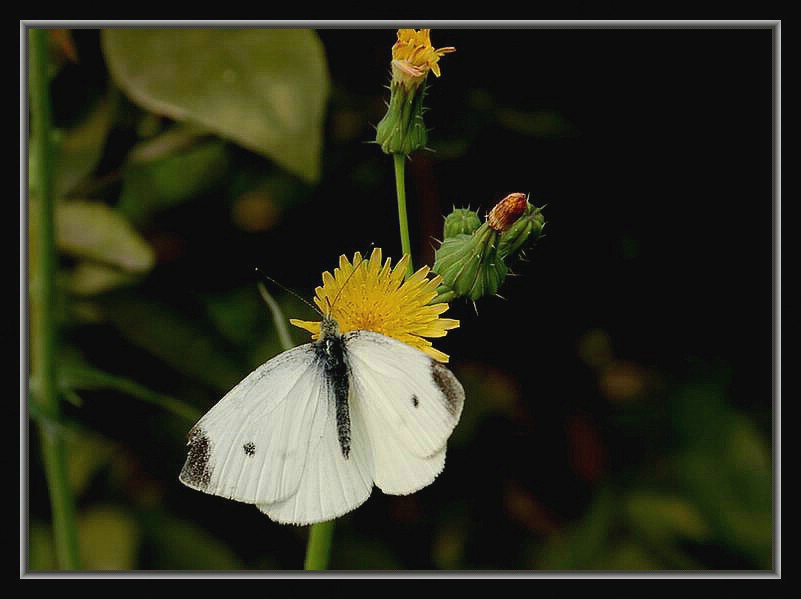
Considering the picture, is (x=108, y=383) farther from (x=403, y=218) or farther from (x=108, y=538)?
(x=403, y=218)

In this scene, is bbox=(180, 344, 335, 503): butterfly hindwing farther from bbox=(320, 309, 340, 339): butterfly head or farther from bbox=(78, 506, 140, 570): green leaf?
bbox=(78, 506, 140, 570): green leaf

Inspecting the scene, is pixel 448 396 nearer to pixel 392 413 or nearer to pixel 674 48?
pixel 392 413

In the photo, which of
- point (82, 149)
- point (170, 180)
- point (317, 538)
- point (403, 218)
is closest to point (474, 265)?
point (403, 218)

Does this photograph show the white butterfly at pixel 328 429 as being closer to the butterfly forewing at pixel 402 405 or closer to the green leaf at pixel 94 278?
the butterfly forewing at pixel 402 405

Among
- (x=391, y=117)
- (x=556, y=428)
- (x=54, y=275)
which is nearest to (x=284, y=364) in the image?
(x=391, y=117)

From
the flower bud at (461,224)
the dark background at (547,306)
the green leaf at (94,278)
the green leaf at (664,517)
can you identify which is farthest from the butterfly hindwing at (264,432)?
the green leaf at (664,517)

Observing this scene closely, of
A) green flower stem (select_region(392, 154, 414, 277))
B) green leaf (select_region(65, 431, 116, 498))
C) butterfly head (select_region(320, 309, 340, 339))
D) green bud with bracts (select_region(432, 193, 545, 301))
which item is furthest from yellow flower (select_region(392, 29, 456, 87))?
green leaf (select_region(65, 431, 116, 498))
